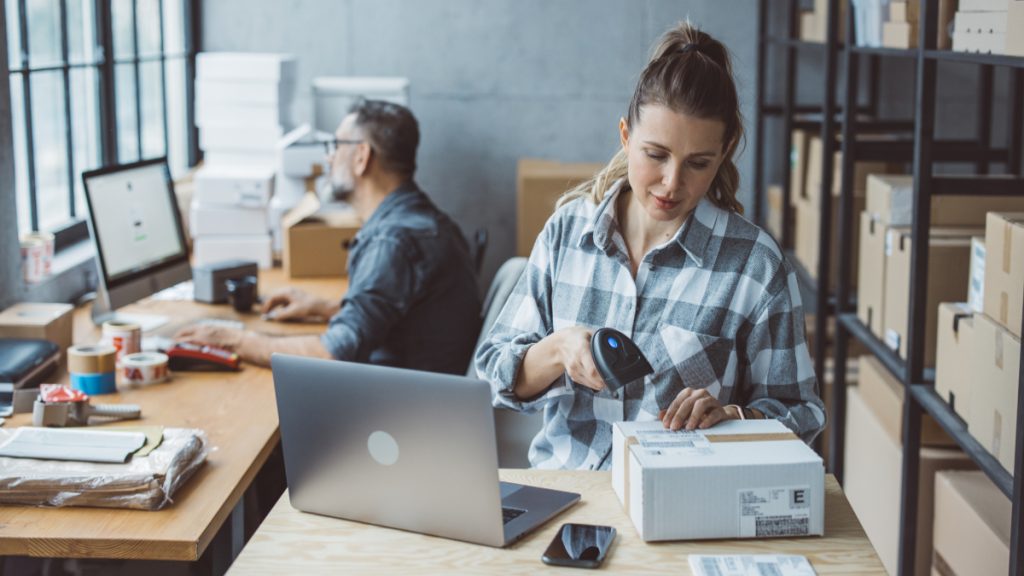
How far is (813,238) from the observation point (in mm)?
4359

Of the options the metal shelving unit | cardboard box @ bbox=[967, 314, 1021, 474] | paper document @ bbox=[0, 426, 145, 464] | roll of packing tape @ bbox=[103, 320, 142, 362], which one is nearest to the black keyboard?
paper document @ bbox=[0, 426, 145, 464]

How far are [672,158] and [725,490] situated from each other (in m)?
0.58

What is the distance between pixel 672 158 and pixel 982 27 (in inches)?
38.5

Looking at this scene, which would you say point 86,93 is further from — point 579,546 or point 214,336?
point 579,546

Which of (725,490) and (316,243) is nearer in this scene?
(725,490)

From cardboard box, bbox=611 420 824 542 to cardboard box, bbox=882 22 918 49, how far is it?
1757 mm

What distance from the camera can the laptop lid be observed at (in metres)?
1.65

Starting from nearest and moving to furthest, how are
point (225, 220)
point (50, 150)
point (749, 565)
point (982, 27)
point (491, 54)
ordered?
point (749, 565) → point (982, 27) → point (50, 150) → point (225, 220) → point (491, 54)

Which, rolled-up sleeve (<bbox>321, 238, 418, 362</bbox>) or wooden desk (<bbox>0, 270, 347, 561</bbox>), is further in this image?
rolled-up sleeve (<bbox>321, 238, 418, 362</bbox>)

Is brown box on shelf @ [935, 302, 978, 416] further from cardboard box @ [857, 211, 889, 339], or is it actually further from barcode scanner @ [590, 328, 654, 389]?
barcode scanner @ [590, 328, 654, 389]

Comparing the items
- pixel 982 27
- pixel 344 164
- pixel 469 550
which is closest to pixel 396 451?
pixel 469 550

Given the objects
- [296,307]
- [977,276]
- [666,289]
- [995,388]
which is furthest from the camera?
[296,307]

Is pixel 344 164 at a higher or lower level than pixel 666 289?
higher

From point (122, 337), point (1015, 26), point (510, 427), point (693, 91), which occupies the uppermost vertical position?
point (1015, 26)
